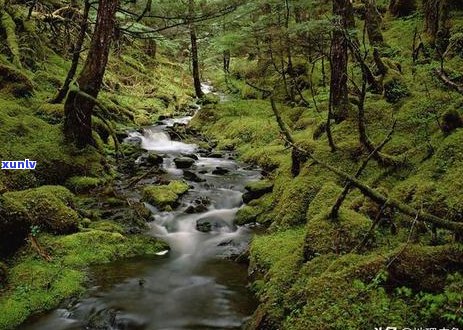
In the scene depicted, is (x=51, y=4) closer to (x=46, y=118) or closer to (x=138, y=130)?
(x=138, y=130)

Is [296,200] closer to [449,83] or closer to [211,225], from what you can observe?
[211,225]

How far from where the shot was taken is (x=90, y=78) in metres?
9.91

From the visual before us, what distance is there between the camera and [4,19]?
14.0 metres

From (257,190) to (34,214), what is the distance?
5063 mm

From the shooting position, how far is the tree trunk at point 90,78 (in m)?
9.44

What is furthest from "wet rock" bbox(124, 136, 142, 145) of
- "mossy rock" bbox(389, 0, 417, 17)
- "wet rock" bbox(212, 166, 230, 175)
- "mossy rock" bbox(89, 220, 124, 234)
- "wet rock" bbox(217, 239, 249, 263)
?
"mossy rock" bbox(389, 0, 417, 17)

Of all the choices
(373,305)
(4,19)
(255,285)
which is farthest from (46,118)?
(373,305)

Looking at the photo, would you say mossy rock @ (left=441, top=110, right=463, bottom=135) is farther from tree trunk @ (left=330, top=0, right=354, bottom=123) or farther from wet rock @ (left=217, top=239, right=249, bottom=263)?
wet rock @ (left=217, top=239, right=249, bottom=263)

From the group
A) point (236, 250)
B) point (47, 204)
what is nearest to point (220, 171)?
point (236, 250)

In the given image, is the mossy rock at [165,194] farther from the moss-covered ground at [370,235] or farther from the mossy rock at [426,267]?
the mossy rock at [426,267]

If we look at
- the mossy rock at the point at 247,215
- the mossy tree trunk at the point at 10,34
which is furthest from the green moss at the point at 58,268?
the mossy tree trunk at the point at 10,34

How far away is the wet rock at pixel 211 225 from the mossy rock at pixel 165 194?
89 cm

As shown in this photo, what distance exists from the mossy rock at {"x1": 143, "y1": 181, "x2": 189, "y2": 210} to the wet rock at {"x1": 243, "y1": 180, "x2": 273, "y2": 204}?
164 centimetres

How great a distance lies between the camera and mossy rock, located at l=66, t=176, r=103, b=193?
9.52 metres
